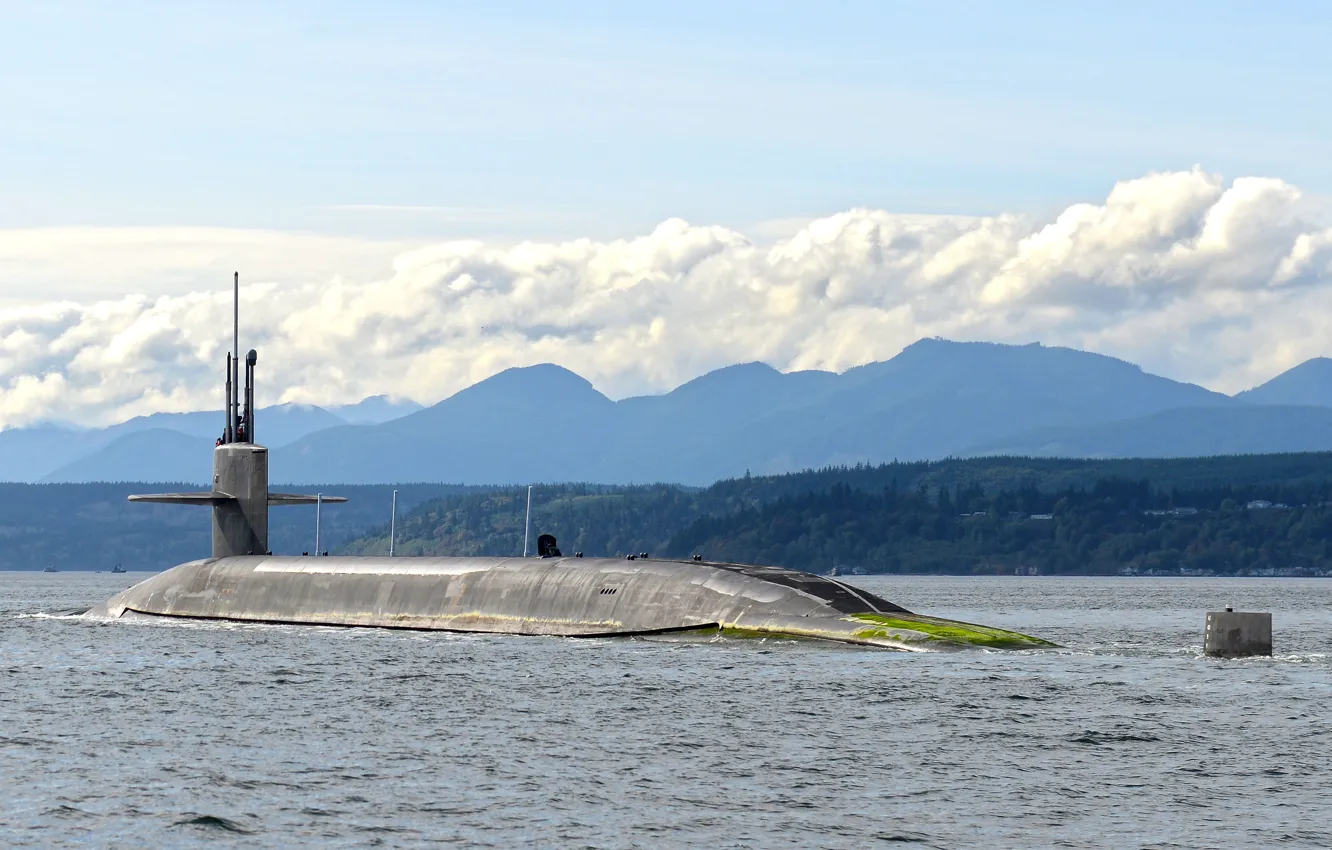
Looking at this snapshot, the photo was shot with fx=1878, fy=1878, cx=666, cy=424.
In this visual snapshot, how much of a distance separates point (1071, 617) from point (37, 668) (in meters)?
74.7

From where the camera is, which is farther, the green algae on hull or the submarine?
the submarine

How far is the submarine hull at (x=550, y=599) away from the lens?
5694 centimetres

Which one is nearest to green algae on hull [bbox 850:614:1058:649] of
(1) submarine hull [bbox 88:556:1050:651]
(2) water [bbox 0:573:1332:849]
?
(1) submarine hull [bbox 88:556:1050:651]

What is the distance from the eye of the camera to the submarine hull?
56.9 meters

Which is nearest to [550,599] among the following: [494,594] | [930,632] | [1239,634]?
[494,594]

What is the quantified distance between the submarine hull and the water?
87 cm

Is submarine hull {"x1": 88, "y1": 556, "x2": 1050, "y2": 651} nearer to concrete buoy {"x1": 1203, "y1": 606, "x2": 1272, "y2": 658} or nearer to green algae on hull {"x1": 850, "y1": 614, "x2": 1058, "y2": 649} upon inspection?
green algae on hull {"x1": 850, "y1": 614, "x2": 1058, "y2": 649}

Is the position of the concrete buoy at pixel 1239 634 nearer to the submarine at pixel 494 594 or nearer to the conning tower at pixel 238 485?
the submarine at pixel 494 594

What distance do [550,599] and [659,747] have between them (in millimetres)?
25352

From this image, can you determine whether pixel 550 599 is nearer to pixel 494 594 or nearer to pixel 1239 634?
pixel 494 594

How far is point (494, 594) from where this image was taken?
65.2 metres

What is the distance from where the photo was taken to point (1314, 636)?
8650 centimetres

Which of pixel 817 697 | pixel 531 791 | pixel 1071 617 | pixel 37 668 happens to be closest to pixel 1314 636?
pixel 1071 617

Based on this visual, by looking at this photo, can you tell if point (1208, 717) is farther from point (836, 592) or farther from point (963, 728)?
point (836, 592)
